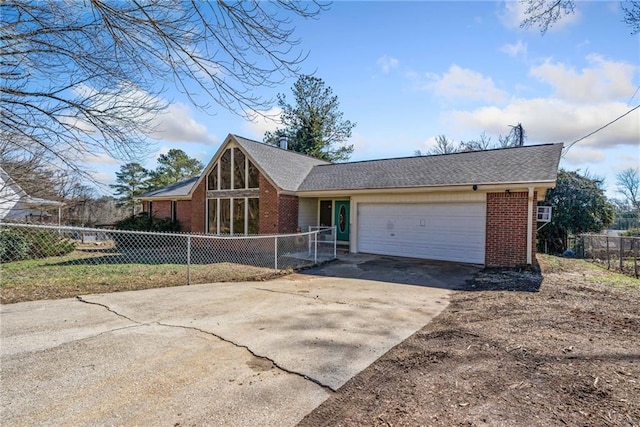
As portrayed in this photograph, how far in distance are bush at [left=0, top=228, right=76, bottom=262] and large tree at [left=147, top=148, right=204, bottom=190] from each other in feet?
84.4

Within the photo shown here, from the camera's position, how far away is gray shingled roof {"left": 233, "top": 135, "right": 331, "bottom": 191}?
14430mm

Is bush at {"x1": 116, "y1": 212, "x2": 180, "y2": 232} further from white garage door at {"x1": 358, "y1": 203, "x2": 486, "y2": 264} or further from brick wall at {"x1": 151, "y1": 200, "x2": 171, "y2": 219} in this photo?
white garage door at {"x1": 358, "y1": 203, "x2": 486, "y2": 264}

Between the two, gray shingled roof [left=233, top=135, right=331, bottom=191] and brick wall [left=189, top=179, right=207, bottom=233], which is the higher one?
gray shingled roof [left=233, top=135, right=331, bottom=191]

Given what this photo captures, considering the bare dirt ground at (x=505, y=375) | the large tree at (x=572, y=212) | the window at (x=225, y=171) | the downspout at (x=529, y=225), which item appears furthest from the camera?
the large tree at (x=572, y=212)

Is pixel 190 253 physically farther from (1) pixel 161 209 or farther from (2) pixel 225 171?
(1) pixel 161 209

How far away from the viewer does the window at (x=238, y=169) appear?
1509 centimetres

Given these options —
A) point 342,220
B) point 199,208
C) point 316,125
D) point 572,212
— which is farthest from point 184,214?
point 572,212

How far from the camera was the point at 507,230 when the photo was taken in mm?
10422

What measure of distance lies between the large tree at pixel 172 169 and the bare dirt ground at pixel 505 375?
3919 centimetres

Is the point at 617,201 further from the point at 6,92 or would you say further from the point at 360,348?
the point at 6,92

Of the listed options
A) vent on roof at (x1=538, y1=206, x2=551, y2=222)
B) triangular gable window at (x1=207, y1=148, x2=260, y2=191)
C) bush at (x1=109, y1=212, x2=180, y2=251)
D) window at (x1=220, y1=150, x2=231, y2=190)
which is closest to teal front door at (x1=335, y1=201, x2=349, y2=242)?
triangular gable window at (x1=207, y1=148, x2=260, y2=191)

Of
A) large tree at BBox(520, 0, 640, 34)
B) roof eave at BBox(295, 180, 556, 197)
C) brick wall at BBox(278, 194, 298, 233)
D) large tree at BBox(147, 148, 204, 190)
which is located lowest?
brick wall at BBox(278, 194, 298, 233)

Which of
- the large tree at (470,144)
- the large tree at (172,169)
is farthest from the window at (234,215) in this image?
the large tree at (172,169)

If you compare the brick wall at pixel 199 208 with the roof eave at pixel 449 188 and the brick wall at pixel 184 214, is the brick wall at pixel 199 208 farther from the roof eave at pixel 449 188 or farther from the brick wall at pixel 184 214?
the roof eave at pixel 449 188
